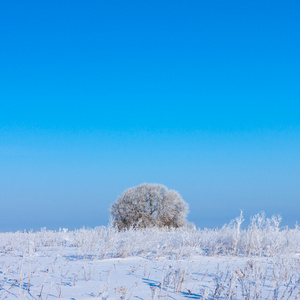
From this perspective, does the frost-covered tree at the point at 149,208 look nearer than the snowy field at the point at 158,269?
No

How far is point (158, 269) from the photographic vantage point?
574 centimetres

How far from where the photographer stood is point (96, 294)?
13.2 feet

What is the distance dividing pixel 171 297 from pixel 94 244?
3786 mm

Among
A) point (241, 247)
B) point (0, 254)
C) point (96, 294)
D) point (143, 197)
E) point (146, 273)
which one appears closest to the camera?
point (96, 294)

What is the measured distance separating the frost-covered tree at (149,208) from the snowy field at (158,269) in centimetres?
1222

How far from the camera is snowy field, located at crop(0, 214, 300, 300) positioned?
4.13 meters

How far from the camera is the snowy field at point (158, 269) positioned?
4.13m

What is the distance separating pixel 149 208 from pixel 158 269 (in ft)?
54.7

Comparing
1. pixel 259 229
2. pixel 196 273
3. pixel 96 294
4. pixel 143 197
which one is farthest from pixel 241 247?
pixel 143 197

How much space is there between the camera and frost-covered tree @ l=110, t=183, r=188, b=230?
71.9 feet

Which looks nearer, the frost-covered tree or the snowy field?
the snowy field

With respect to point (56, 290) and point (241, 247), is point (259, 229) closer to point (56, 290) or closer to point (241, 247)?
point (241, 247)

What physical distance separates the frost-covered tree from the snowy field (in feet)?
40.1

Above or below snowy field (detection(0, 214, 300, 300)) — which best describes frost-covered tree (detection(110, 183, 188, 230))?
above
